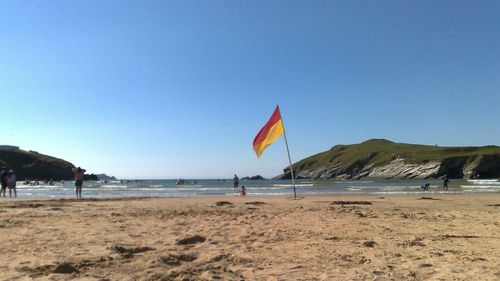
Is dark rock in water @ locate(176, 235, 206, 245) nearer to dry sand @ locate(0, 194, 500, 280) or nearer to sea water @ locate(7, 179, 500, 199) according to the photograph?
dry sand @ locate(0, 194, 500, 280)

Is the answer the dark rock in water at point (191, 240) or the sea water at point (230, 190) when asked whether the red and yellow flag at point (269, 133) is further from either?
the dark rock in water at point (191, 240)

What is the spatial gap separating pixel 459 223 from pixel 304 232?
5.11m

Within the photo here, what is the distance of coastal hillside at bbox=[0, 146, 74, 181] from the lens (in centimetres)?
14000

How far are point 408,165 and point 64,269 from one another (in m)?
137

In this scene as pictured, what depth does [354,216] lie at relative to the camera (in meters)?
13.5

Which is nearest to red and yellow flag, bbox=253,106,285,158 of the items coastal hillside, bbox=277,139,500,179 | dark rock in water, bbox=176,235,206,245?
dark rock in water, bbox=176,235,206,245

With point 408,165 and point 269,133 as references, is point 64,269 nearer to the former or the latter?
point 269,133

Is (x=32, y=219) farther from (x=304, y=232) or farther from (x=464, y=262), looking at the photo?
(x=464, y=262)

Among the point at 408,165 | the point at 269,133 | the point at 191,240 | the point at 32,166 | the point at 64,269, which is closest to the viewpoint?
the point at 64,269

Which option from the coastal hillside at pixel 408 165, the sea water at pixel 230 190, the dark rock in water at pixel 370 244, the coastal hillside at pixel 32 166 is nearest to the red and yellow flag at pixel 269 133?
the sea water at pixel 230 190

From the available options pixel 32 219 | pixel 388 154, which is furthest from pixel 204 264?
pixel 388 154

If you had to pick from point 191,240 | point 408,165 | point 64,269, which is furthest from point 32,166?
point 64,269

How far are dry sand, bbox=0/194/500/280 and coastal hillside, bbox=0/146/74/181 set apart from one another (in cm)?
14496

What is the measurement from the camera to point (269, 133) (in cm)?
2438
